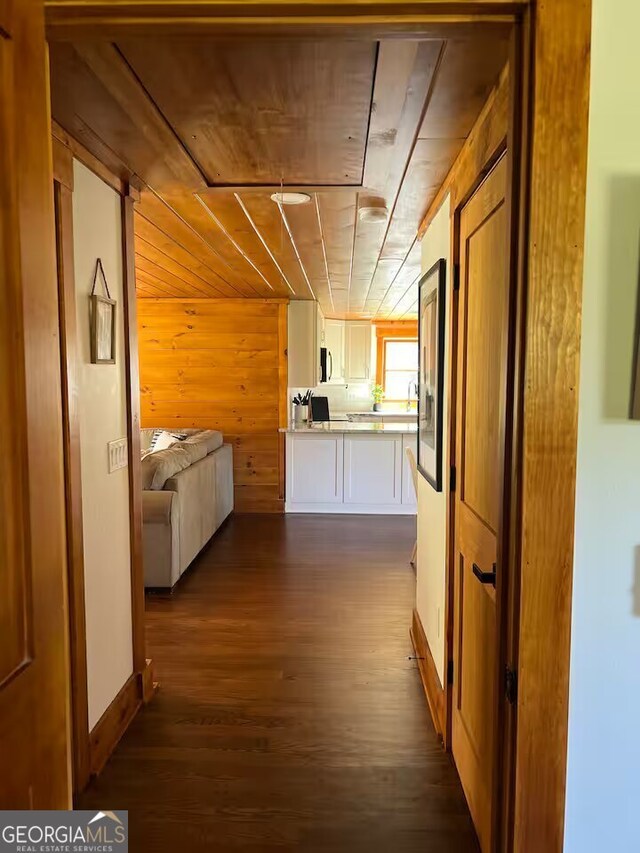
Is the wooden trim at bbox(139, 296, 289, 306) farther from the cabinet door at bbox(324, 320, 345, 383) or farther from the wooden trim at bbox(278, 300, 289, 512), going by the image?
the cabinet door at bbox(324, 320, 345, 383)

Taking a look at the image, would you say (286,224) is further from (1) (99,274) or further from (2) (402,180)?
(1) (99,274)

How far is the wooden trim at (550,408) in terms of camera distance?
95 cm

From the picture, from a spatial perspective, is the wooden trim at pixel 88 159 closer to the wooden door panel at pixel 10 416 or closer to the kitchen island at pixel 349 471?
the wooden door panel at pixel 10 416

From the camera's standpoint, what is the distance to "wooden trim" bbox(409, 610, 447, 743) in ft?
7.46

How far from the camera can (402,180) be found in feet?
7.34

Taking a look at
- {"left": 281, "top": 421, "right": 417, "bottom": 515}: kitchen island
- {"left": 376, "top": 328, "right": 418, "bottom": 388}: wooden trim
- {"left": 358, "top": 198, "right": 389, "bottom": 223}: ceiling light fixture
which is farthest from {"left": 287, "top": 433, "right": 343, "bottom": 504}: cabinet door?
{"left": 376, "top": 328, "right": 418, "bottom": 388}: wooden trim

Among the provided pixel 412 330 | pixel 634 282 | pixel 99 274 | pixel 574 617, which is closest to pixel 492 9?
pixel 634 282

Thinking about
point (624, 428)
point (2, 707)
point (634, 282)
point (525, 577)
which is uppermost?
point (634, 282)

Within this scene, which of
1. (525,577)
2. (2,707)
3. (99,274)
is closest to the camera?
(2,707)

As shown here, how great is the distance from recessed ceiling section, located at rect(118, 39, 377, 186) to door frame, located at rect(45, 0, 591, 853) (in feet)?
0.42

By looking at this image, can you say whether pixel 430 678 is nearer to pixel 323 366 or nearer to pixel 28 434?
pixel 28 434

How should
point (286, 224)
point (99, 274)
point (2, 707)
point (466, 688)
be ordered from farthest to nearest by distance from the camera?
point (286, 224)
point (99, 274)
point (466, 688)
point (2, 707)

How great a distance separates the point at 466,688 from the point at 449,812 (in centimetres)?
42

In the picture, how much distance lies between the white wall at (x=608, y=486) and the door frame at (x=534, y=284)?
69 millimetres
